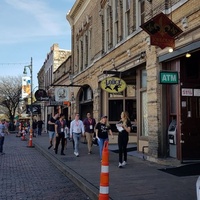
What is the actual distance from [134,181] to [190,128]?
3247mm

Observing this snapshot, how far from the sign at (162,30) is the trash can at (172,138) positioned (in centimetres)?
276

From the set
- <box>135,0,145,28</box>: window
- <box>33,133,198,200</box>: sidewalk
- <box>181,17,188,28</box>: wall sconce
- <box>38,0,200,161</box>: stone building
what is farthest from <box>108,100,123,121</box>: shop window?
<box>181,17,188,28</box>: wall sconce

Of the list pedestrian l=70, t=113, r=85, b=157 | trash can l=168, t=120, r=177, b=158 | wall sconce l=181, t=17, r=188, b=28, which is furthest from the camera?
pedestrian l=70, t=113, r=85, b=157

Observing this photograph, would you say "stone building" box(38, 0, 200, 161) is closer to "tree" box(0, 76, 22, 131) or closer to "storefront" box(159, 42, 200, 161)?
"storefront" box(159, 42, 200, 161)

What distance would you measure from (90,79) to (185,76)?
1055 centimetres

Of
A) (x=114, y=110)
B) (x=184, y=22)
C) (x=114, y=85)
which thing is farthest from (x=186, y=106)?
(x=114, y=110)

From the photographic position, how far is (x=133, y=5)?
43.2ft

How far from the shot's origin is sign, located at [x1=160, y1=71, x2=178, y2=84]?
9336 mm

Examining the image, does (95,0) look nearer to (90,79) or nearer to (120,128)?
(90,79)

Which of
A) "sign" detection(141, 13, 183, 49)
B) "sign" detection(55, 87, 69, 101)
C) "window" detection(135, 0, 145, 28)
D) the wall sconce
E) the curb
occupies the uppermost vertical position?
"window" detection(135, 0, 145, 28)

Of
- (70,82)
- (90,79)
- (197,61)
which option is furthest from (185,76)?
(70,82)

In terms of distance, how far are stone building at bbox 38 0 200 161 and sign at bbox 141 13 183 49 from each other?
0.44 metres

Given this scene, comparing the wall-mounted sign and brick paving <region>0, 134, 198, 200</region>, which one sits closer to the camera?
brick paving <region>0, 134, 198, 200</region>

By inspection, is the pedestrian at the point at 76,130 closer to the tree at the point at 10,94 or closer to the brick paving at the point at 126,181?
the brick paving at the point at 126,181
